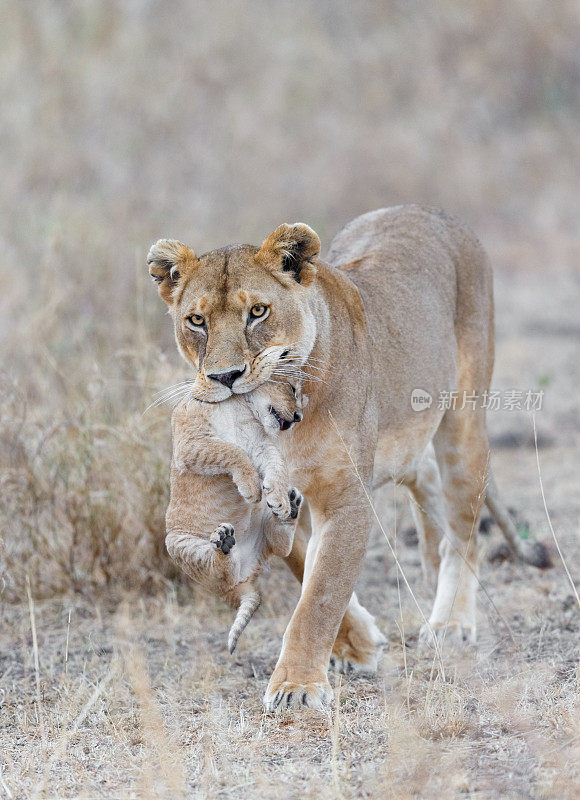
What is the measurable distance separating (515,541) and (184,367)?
5.40 ft

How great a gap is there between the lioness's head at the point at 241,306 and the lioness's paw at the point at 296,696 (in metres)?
0.91

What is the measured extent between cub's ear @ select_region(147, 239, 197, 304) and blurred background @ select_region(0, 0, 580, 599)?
43.4 inches

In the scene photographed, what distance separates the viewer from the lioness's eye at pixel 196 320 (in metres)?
3.65

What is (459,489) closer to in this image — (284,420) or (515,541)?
(515,541)

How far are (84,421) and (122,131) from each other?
367 inches

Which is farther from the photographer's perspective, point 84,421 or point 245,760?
point 84,421

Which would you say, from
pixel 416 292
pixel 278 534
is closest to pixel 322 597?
pixel 278 534

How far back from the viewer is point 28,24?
49.5 feet

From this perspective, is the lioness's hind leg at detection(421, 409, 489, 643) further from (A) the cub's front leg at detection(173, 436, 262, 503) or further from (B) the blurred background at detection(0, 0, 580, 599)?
(A) the cub's front leg at detection(173, 436, 262, 503)

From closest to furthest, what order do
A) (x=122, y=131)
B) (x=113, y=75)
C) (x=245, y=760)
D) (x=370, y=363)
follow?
(x=245, y=760)
(x=370, y=363)
(x=122, y=131)
(x=113, y=75)

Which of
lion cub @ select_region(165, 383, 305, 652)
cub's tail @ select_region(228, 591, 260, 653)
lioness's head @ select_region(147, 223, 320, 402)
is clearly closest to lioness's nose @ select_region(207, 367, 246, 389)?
lioness's head @ select_region(147, 223, 320, 402)

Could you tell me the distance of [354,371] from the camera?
13.2 feet

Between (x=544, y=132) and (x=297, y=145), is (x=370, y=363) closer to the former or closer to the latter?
(x=297, y=145)

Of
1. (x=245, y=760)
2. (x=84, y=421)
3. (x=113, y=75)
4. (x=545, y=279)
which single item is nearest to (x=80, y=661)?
(x=84, y=421)
